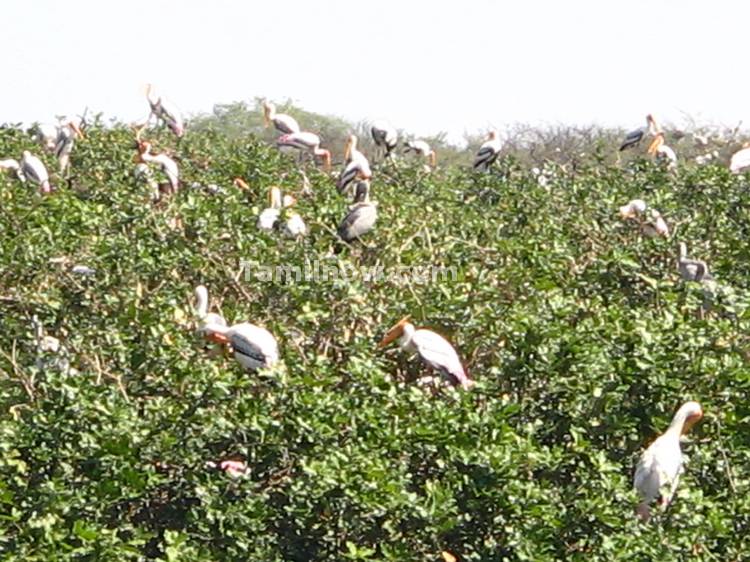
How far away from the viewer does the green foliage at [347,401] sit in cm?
531

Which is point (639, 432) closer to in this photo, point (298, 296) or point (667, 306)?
point (667, 306)

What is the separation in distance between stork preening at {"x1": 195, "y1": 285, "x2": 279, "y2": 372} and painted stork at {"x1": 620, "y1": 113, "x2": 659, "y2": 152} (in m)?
9.00

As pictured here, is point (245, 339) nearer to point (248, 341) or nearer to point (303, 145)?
point (248, 341)

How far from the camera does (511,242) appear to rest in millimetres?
8141

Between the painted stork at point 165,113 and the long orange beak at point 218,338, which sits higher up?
the painted stork at point 165,113

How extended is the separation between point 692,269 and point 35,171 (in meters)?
4.83

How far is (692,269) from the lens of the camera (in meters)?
8.27

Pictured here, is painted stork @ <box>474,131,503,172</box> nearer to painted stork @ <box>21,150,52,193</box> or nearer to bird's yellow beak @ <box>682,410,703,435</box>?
painted stork @ <box>21,150,52,193</box>

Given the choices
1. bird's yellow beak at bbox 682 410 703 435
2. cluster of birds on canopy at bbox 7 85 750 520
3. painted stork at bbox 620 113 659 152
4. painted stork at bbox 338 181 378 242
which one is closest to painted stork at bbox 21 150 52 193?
cluster of birds on canopy at bbox 7 85 750 520

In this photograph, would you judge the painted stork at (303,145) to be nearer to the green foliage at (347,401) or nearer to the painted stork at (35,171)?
the painted stork at (35,171)

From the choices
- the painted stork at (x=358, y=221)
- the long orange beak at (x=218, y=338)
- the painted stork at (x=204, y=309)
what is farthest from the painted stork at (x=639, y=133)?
the long orange beak at (x=218, y=338)

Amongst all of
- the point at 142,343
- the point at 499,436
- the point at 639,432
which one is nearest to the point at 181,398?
the point at 142,343

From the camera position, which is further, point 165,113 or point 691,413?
point 165,113

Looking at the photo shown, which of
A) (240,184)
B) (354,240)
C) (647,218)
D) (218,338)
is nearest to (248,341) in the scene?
(218,338)
